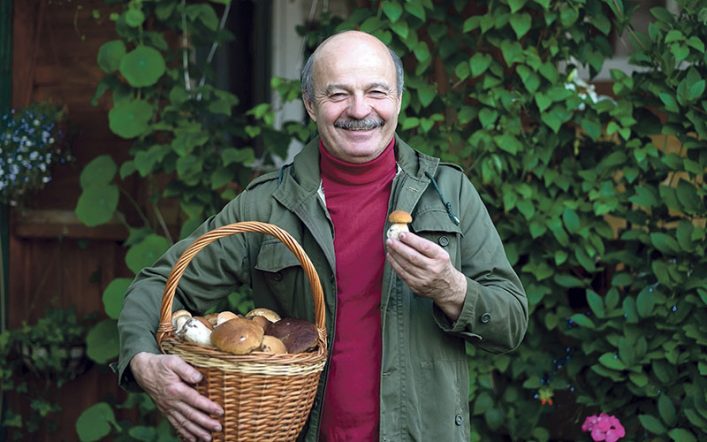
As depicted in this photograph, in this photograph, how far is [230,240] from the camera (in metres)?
2.46

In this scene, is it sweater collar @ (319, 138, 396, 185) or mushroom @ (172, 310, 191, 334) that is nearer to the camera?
mushroom @ (172, 310, 191, 334)

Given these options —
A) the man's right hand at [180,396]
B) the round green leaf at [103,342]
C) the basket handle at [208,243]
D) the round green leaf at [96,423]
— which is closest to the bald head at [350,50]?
the basket handle at [208,243]

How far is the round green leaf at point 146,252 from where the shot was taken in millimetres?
3971

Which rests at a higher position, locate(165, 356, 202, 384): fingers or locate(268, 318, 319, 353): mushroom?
locate(268, 318, 319, 353): mushroom

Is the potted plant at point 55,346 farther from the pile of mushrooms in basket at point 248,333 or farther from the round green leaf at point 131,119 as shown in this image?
the pile of mushrooms in basket at point 248,333

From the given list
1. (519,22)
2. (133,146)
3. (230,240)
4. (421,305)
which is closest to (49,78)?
(133,146)

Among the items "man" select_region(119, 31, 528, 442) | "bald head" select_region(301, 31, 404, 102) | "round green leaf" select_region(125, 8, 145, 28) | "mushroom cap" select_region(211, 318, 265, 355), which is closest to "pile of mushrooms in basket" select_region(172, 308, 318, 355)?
"mushroom cap" select_region(211, 318, 265, 355)

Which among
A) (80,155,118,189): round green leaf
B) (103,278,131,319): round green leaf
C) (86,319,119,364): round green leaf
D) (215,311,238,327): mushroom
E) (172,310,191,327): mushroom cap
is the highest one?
(172,310,191,327): mushroom cap

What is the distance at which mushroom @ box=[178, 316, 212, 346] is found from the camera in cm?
213

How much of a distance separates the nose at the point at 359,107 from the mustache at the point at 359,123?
0.02 m

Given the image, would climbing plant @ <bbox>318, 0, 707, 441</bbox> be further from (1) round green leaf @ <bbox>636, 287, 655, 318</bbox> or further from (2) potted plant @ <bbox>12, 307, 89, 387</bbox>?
(2) potted plant @ <bbox>12, 307, 89, 387</bbox>

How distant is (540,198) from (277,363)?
1.85 meters

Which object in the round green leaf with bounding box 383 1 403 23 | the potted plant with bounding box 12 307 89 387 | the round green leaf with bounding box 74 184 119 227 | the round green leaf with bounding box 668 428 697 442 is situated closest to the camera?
the round green leaf with bounding box 668 428 697 442

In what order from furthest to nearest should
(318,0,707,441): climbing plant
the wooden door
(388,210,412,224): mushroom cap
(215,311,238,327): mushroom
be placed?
the wooden door < (318,0,707,441): climbing plant < (215,311,238,327): mushroom < (388,210,412,224): mushroom cap
